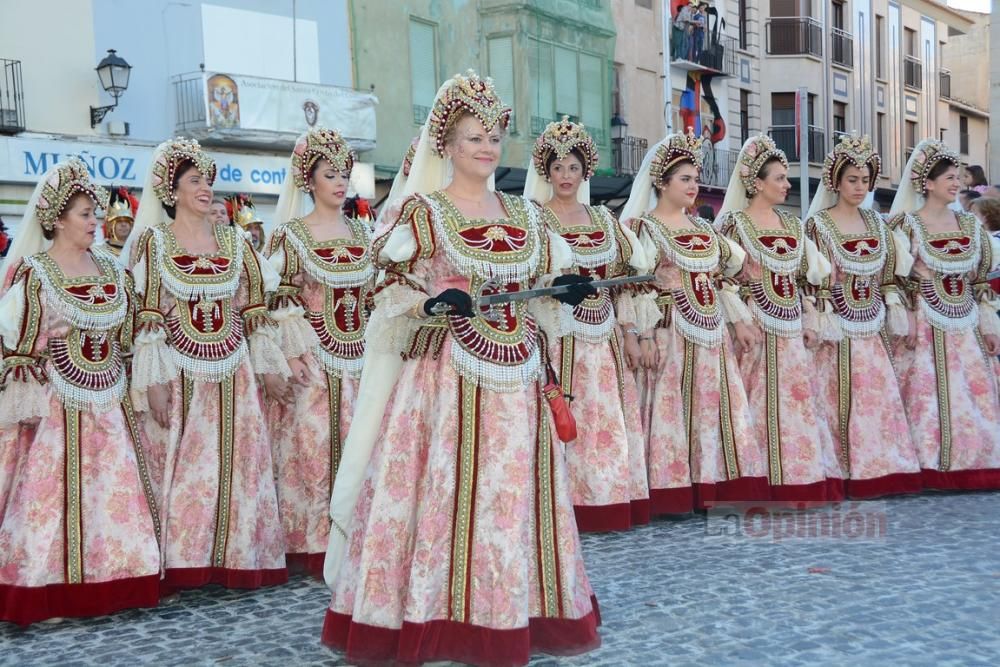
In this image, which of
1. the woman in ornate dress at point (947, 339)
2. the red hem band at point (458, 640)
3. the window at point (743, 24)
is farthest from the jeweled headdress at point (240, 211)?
the window at point (743, 24)

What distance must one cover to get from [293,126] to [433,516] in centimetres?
1548

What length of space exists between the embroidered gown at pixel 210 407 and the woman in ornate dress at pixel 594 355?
1.65 m

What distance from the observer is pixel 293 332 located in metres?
6.18

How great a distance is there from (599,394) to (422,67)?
1605 centimetres

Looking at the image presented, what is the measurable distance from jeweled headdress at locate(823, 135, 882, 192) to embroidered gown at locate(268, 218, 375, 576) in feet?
10.1

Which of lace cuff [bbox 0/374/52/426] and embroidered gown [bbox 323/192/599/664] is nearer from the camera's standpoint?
embroidered gown [bbox 323/192/599/664]

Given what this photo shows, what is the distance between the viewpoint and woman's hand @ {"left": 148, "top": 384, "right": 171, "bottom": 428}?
5789 millimetres

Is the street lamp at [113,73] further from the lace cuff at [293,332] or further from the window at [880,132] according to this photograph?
the window at [880,132]

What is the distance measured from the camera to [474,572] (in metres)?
4.38

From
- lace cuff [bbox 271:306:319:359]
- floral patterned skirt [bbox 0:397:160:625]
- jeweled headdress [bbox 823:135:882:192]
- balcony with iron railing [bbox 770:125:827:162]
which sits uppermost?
balcony with iron railing [bbox 770:125:827:162]

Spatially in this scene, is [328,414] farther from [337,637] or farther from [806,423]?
[806,423]

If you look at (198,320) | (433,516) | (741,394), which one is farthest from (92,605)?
(741,394)

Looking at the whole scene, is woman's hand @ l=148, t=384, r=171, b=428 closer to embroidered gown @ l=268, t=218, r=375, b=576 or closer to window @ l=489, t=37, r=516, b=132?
embroidered gown @ l=268, t=218, r=375, b=576

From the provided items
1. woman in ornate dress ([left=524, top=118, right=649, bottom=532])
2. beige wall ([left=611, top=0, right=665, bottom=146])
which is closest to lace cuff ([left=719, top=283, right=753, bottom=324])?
woman in ornate dress ([left=524, top=118, right=649, bottom=532])
